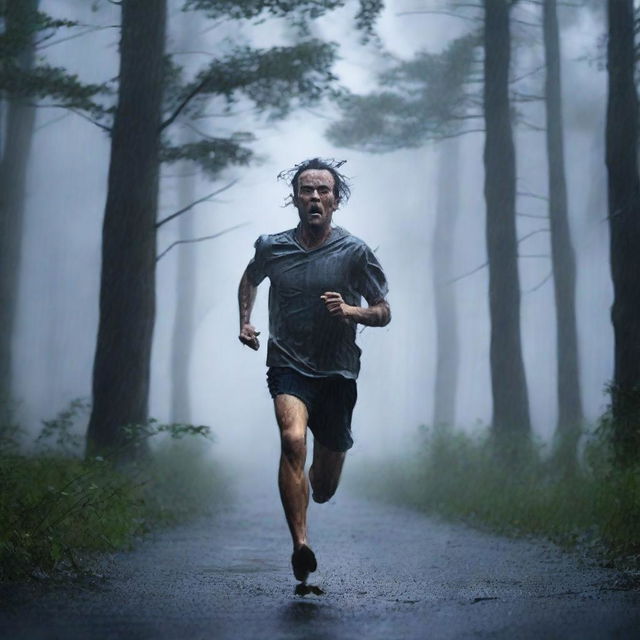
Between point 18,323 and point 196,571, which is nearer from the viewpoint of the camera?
point 196,571

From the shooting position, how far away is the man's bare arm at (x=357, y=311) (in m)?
6.98

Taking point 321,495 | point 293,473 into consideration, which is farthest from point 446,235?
point 293,473

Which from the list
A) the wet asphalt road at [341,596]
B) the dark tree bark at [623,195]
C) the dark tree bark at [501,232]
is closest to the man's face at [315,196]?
the wet asphalt road at [341,596]

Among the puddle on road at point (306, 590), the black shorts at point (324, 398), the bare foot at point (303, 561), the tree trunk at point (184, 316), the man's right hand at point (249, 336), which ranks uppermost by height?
the tree trunk at point (184, 316)

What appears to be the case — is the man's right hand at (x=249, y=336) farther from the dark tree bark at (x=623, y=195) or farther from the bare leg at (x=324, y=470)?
the dark tree bark at (x=623, y=195)

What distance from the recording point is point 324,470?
7.81 m

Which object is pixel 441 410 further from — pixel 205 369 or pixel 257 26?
pixel 205 369

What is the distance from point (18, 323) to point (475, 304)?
2212cm

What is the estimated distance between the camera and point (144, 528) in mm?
11602

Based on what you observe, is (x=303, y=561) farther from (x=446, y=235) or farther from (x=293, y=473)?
(x=446, y=235)

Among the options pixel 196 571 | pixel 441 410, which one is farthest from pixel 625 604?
pixel 441 410

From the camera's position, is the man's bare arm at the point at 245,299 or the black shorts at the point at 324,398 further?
the man's bare arm at the point at 245,299

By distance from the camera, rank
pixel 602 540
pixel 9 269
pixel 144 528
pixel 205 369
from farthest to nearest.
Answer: pixel 205 369 → pixel 9 269 → pixel 144 528 → pixel 602 540

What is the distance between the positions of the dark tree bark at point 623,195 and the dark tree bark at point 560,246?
10969mm
